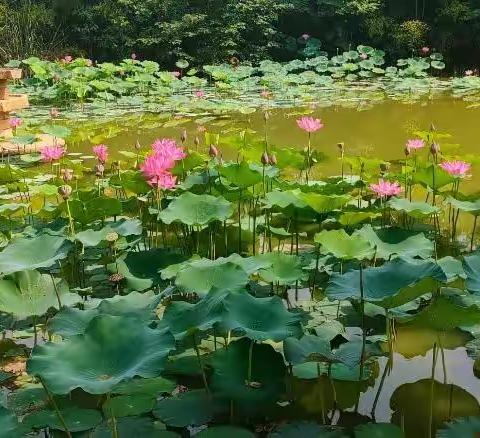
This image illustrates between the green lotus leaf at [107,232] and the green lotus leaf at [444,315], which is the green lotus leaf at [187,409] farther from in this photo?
the green lotus leaf at [107,232]

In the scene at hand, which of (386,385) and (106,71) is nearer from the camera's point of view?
(386,385)

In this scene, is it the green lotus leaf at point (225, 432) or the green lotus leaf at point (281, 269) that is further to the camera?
the green lotus leaf at point (281, 269)

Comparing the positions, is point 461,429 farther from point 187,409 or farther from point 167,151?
point 167,151

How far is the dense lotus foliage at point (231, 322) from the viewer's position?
1374 mm

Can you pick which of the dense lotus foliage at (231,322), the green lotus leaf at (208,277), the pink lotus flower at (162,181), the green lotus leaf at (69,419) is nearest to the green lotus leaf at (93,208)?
the dense lotus foliage at (231,322)

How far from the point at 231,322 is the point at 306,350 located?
9.4 inches

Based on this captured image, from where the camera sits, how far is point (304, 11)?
12.7 m

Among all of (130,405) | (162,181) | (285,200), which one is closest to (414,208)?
(285,200)

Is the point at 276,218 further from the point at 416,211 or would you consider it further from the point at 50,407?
the point at 50,407

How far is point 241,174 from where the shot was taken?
2.42 m

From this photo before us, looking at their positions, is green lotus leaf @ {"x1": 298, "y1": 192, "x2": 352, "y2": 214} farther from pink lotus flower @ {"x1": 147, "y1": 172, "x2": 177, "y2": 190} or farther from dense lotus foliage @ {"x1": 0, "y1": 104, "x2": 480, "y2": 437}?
pink lotus flower @ {"x1": 147, "y1": 172, "x2": 177, "y2": 190}

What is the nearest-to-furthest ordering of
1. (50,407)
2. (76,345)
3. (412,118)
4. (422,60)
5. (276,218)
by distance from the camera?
1. (76,345)
2. (50,407)
3. (276,218)
4. (412,118)
5. (422,60)

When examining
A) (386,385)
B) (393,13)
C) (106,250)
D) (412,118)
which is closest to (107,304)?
(386,385)

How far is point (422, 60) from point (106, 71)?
485 cm
